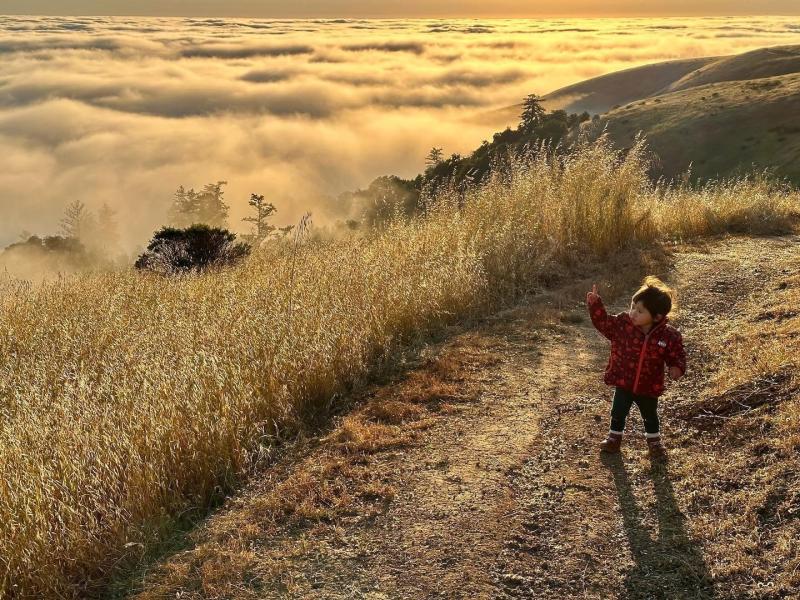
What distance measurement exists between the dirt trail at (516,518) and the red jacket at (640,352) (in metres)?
0.42

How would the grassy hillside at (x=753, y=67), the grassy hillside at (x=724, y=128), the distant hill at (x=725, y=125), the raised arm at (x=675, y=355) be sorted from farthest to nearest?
1. the grassy hillside at (x=753, y=67)
2. the distant hill at (x=725, y=125)
3. the grassy hillside at (x=724, y=128)
4. the raised arm at (x=675, y=355)

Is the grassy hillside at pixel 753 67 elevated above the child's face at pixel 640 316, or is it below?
above

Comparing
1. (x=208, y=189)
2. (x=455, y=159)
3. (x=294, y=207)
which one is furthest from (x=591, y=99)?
(x=455, y=159)

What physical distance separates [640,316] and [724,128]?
190 ft

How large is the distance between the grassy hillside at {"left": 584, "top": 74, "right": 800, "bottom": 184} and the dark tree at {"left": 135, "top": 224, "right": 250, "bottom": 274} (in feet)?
120

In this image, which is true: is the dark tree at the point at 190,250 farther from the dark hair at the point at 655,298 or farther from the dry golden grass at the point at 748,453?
the dark hair at the point at 655,298

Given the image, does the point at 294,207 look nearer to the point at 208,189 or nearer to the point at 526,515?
the point at 208,189

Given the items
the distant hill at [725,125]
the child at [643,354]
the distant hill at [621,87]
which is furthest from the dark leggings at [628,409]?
the distant hill at [621,87]

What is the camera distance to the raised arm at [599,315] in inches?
156

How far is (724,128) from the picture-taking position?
53.9m

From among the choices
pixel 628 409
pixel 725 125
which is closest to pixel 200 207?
pixel 725 125

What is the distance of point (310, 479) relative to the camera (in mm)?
3760

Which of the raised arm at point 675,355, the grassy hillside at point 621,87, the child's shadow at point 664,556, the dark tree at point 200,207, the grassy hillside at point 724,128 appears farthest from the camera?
the grassy hillside at point 621,87

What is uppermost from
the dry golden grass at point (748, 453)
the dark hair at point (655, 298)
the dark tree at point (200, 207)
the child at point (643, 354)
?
the dark hair at point (655, 298)
